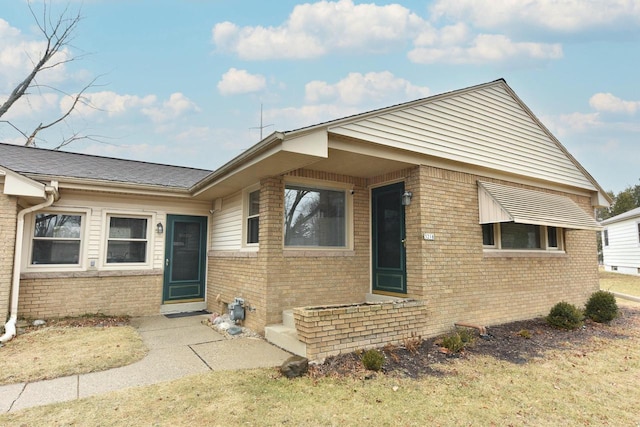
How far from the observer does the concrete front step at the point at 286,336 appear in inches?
199

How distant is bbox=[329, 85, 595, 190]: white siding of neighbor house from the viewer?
5.92 m

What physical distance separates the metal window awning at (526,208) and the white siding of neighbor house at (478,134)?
513 millimetres

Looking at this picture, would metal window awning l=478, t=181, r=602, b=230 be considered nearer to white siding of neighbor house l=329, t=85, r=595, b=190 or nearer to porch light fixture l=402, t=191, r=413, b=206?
white siding of neighbor house l=329, t=85, r=595, b=190

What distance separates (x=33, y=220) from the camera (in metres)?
7.43

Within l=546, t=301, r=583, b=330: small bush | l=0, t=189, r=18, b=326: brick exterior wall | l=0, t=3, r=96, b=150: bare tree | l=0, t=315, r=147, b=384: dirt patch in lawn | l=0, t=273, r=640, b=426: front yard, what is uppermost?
l=0, t=3, r=96, b=150: bare tree

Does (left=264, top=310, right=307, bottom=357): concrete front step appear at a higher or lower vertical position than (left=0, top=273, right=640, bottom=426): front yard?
higher

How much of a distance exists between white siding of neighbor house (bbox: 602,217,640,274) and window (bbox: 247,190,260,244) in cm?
2231

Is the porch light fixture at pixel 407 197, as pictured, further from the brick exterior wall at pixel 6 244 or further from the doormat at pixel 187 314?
the brick exterior wall at pixel 6 244

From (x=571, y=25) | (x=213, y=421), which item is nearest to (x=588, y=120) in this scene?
(x=571, y=25)

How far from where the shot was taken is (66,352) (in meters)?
5.11

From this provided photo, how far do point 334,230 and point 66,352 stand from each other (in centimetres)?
477

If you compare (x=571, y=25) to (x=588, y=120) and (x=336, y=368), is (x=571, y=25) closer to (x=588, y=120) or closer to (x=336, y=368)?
(x=588, y=120)

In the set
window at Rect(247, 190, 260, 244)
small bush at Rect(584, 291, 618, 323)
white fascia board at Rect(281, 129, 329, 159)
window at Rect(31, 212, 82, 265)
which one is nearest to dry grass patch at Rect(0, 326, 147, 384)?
window at Rect(31, 212, 82, 265)

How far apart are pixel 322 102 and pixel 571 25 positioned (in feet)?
57.0
